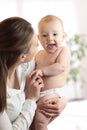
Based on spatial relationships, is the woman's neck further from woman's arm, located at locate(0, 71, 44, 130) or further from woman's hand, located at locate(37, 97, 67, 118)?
woman's hand, located at locate(37, 97, 67, 118)

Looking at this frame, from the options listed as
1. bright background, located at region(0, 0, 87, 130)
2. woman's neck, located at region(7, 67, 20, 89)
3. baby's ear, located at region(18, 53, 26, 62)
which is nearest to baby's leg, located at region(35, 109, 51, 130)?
woman's neck, located at region(7, 67, 20, 89)

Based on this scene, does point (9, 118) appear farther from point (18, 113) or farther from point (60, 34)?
point (60, 34)

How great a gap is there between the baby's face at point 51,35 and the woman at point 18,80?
15 cm

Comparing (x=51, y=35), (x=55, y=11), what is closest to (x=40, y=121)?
(x=51, y=35)

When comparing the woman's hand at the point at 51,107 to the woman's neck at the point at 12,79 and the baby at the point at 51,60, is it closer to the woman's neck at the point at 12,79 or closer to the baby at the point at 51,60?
the baby at the point at 51,60

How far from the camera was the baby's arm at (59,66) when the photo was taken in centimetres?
144

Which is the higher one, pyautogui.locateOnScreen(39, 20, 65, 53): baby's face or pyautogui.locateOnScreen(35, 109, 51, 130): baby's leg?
pyautogui.locateOnScreen(39, 20, 65, 53): baby's face

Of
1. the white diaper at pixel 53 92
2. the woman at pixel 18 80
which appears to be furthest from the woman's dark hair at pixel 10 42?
the white diaper at pixel 53 92

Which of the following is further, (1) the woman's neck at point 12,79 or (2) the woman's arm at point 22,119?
(1) the woman's neck at point 12,79

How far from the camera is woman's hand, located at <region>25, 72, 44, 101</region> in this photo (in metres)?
1.36

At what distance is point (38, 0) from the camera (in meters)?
4.07

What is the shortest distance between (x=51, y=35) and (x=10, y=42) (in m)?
0.30

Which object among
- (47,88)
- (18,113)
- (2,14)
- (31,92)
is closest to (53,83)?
(47,88)

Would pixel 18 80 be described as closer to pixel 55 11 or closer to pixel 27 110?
pixel 27 110
